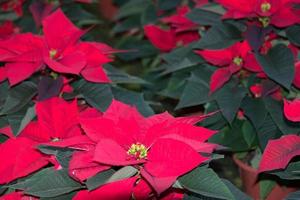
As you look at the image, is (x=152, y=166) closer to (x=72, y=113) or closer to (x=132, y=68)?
(x=72, y=113)


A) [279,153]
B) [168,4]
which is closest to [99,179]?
[279,153]

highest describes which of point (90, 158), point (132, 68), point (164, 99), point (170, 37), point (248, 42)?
point (90, 158)

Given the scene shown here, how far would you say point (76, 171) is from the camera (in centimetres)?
93

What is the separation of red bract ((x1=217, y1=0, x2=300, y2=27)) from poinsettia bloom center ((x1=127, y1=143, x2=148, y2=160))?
56cm

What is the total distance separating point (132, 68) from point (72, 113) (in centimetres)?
147

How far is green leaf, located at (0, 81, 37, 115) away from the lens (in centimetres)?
124

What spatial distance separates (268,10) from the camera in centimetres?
138

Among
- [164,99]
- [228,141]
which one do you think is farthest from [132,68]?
[228,141]

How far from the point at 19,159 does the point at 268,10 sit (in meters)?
0.73

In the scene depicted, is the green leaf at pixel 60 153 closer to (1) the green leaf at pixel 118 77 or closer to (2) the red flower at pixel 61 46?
(2) the red flower at pixel 61 46

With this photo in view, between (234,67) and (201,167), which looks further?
(234,67)

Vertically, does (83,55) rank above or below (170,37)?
above

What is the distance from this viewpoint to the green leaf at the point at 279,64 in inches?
51.1

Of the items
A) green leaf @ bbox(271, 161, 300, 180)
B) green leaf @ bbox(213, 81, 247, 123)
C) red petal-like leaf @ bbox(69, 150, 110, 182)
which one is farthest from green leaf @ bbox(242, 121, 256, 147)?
red petal-like leaf @ bbox(69, 150, 110, 182)
